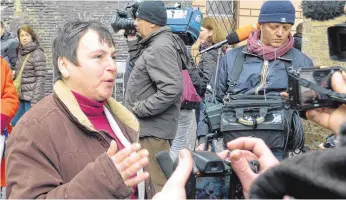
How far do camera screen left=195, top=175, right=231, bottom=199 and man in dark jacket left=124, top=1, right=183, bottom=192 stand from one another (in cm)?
246

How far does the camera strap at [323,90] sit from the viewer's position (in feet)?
5.11

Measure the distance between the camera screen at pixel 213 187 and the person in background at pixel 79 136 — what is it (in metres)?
0.31

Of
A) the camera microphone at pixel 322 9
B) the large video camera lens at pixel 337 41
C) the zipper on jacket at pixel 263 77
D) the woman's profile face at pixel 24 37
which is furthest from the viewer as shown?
the woman's profile face at pixel 24 37

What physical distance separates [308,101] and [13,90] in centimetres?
304

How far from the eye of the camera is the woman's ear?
2.22m

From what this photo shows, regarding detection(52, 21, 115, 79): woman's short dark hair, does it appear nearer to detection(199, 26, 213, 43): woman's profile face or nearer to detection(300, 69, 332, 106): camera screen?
detection(300, 69, 332, 106): camera screen

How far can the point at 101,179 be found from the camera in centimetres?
176

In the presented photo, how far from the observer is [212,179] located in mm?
1365

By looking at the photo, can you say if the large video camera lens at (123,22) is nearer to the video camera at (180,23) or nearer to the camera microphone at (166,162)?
the video camera at (180,23)

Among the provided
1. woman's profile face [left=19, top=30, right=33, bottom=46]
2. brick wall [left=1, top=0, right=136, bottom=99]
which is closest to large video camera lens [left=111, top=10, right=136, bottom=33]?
woman's profile face [left=19, top=30, right=33, bottom=46]

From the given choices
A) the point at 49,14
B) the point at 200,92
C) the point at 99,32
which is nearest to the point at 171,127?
the point at 200,92

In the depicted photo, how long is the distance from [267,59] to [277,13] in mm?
321

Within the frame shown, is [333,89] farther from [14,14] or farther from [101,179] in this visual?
[14,14]

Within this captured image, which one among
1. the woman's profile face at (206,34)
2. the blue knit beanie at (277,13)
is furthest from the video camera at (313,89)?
the woman's profile face at (206,34)
